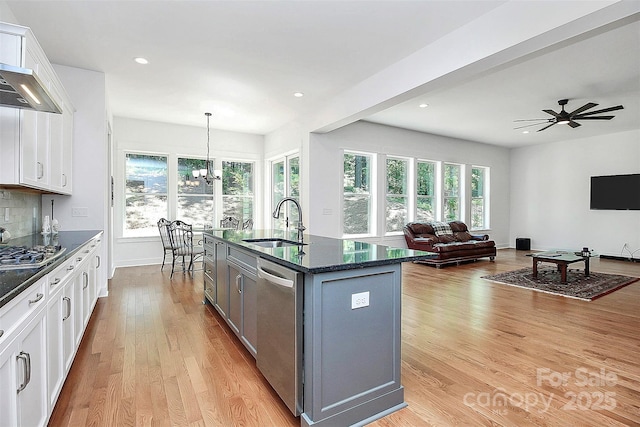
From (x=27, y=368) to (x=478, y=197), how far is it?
952 centimetres

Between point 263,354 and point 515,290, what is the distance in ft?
13.0

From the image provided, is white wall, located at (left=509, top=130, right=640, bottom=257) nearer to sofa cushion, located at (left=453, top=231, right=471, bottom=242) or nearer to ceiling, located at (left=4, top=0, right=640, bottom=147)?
ceiling, located at (left=4, top=0, right=640, bottom=147)

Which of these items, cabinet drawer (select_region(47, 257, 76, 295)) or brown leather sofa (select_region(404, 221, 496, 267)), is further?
brown leather sofa (select_region(404, 221, 496, 267))

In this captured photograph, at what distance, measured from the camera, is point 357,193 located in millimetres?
6867

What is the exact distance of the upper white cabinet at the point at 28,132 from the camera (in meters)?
2.13

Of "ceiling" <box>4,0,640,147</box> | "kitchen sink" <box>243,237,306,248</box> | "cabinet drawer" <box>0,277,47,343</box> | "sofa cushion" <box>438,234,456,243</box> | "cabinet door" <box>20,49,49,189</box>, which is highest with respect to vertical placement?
"ceiling" <box>4,0,640,147</box>

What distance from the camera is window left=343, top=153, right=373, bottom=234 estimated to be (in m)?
6.71

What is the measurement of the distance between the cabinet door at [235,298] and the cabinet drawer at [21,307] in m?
1.27

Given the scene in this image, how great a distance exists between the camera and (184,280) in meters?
5.15

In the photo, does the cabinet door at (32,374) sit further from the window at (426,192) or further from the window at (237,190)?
the window at (426,192)

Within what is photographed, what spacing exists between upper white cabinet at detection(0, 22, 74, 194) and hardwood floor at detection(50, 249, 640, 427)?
4.79ft

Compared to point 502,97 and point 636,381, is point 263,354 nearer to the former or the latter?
point 636,381

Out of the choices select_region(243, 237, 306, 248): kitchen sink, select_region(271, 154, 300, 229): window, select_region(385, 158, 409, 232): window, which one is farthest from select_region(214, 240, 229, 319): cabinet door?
select_region(385, 158, 409, 232): window

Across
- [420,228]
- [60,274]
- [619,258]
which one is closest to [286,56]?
[60,274]
